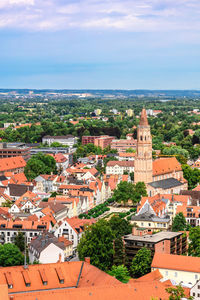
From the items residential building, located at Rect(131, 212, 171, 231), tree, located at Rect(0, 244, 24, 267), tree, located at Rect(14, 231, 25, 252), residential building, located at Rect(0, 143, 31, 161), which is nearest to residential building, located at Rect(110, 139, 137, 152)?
residential building, located at Rect(0, 143, 31, 161)

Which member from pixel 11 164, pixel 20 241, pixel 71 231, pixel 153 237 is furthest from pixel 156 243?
pixel 11 164

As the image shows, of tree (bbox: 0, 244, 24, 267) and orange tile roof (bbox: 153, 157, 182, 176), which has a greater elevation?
orange tile roof (bbox: 153, 157, 182, 176)

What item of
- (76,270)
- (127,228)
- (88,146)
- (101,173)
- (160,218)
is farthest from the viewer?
(88,146)

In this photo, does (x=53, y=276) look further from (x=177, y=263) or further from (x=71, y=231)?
(x=71, y=231)

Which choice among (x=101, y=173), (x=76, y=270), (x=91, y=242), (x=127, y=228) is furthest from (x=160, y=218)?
(x=101, y=173)

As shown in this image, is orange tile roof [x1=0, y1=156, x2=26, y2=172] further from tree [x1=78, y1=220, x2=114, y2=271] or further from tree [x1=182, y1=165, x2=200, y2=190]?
tree [x1=78, y1=220, x2=114, y2=271]

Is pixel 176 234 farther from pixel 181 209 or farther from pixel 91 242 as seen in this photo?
pixel 181 209
